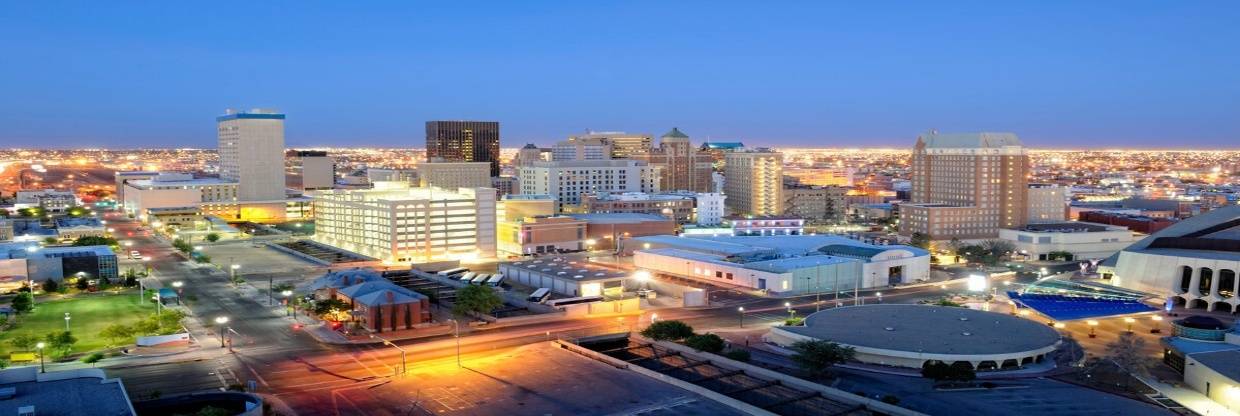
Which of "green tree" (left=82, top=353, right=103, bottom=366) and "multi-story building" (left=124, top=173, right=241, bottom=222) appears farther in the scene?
"multi-story building" (left=124, top=173, right=241, bottom=222)

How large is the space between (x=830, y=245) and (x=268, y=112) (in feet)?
393

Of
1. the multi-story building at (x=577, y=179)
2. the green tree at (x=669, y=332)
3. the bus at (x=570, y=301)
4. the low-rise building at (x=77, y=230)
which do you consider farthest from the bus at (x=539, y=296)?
the multi-story building at (x=577, y=179)

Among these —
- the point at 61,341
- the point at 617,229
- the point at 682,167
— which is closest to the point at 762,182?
the point at 682,167

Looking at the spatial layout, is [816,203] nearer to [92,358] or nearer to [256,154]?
[256,154]

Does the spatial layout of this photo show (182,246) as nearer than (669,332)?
No

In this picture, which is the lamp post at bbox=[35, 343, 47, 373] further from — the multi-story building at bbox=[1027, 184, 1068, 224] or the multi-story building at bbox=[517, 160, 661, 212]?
the multi-story building at bbox=[1027, 184, 1068, 224]

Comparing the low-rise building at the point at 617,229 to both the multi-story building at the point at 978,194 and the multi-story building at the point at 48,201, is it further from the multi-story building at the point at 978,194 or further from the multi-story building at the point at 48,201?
the multi-story building at the point at 48,201

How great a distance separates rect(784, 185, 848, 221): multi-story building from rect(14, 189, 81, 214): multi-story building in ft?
403

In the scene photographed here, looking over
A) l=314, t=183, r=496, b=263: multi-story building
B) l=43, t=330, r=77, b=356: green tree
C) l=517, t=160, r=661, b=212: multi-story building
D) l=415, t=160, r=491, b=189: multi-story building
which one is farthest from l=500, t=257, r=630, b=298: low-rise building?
l=415, t=160, r=491, b=189: multi-story building

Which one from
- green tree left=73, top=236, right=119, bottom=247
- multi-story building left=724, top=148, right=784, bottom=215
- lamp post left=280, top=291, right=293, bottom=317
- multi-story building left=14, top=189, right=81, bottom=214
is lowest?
lamp post left=280, top=291, right=293, bottom=317

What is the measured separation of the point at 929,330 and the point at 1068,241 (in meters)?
60.5

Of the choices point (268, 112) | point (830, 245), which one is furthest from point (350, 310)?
point (268, 112)

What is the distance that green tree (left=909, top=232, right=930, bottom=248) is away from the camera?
4232 inches

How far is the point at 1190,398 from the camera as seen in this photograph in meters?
42.2
